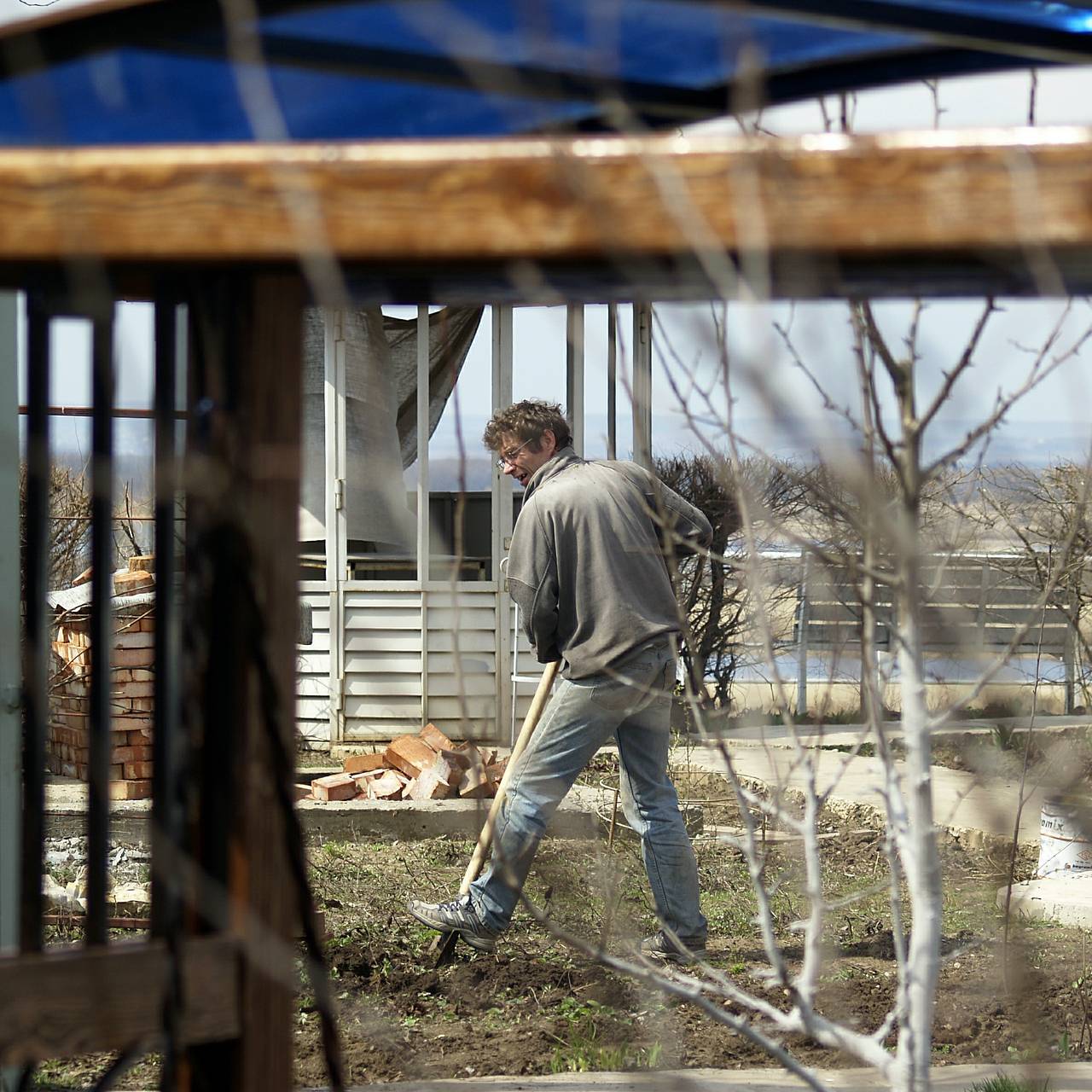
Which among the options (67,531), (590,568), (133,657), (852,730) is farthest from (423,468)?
(590,568)

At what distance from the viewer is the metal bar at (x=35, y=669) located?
48.9 inches

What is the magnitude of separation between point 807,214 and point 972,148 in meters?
0.13

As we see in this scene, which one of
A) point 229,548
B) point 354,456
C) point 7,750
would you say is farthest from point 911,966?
point 354,456

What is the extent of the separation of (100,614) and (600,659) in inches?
128

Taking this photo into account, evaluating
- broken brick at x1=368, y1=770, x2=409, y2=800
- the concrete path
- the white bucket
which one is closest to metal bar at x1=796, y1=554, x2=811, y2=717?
the concrete path

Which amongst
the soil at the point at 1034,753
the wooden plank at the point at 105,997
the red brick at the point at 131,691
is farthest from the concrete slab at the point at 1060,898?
the red brick at the point at 131,691

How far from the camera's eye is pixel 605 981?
13.3ft

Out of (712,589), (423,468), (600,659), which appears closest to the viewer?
(600,659)

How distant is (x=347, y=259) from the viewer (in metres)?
1.02

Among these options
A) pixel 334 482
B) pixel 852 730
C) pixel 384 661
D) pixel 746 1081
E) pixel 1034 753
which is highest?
pixel 334 482

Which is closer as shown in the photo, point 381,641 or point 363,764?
point 363,764

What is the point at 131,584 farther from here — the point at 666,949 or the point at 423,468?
the point at 666,949

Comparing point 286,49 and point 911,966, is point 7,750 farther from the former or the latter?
point 911,966

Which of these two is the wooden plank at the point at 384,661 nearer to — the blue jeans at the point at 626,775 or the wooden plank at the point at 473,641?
the wooden plank at the point at 473,641
